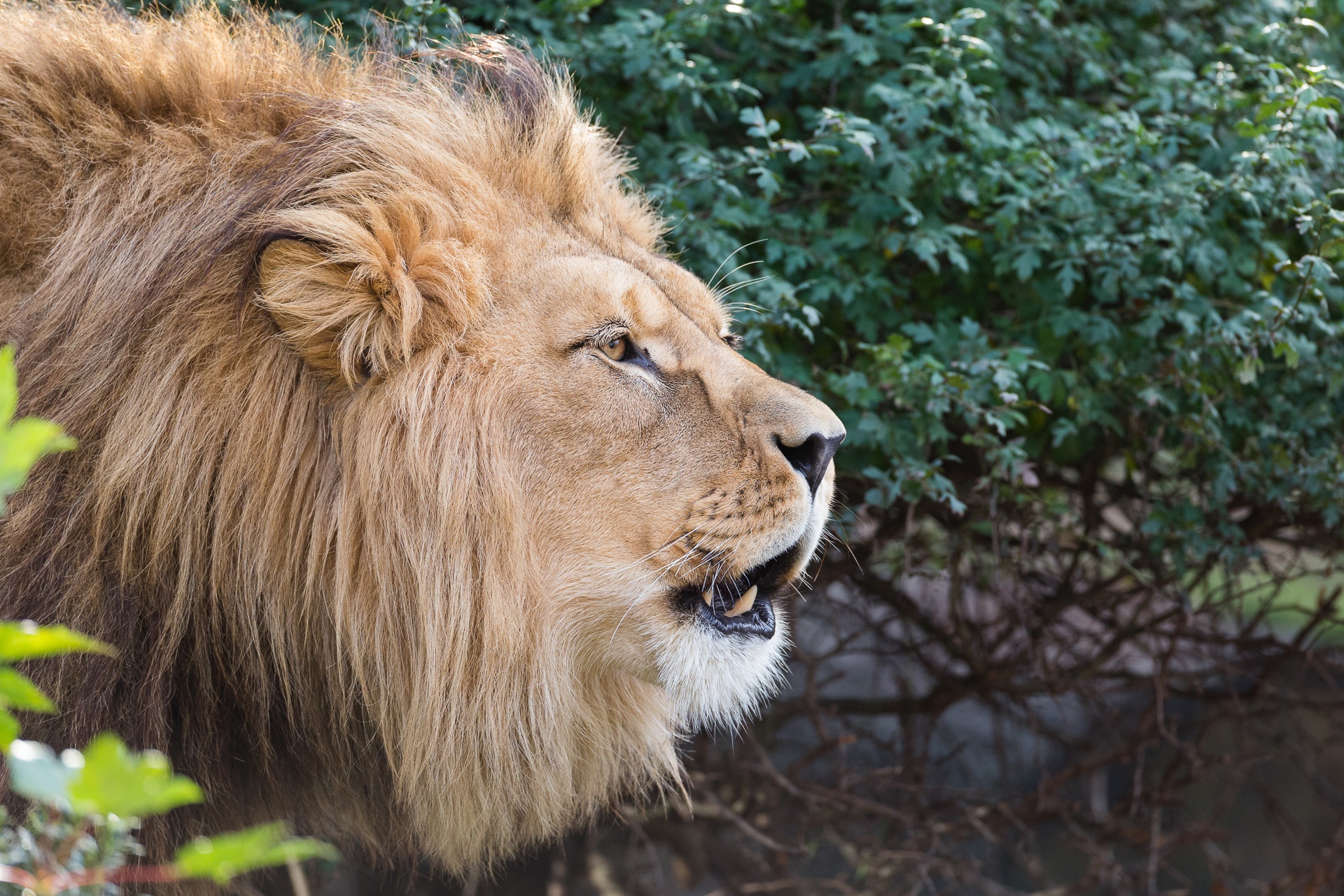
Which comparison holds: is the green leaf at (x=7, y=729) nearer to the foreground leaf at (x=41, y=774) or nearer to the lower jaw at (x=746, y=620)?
the foreground leaf at (x=41, y=774)

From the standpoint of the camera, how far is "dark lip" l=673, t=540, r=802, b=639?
1.83m

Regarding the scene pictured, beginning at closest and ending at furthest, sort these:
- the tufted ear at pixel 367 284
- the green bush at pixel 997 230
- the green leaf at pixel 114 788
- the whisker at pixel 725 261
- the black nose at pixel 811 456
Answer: the green leaf at pixel 114 788 < the tufted ear at pixel 367 284 < the black nose at pixel 811 456 < the whisker at pixel 725 261 < the green bush at pixel 997 230

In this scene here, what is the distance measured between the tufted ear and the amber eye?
0.20 m

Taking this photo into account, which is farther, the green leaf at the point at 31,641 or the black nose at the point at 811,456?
the black nose at the point at 811,456

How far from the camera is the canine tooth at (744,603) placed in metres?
1.90

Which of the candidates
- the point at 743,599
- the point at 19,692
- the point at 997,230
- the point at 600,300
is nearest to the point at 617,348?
the point at 600,300

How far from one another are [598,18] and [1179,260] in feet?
4.83

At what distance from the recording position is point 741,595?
190cm

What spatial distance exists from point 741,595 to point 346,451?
0.66 m

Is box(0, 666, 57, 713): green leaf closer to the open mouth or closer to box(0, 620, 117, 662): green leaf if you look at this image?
box(0, 620, 117, 662): green leaf

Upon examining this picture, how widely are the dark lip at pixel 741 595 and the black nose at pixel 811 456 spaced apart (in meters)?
0.12

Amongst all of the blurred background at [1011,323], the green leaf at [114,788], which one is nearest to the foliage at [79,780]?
the green leaf at [114,788]

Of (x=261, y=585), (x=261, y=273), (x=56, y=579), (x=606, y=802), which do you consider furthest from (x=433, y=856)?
(x=261, y=273)

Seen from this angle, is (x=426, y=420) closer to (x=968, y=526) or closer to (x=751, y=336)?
(x=751, y=336)
